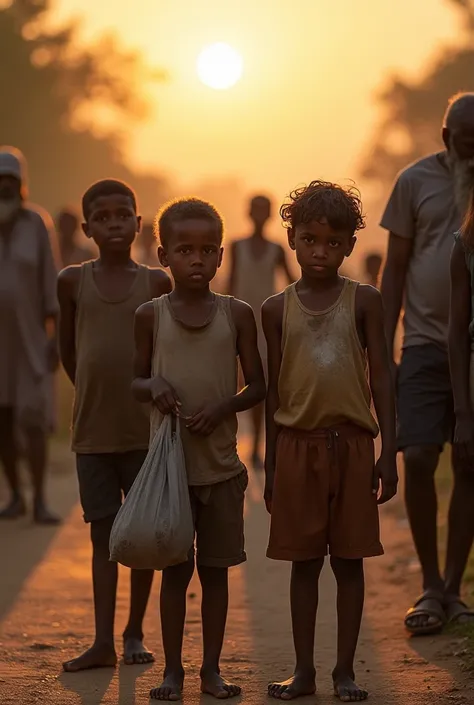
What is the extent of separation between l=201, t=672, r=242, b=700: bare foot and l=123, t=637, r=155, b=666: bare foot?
604mm

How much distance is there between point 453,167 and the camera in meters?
6.19

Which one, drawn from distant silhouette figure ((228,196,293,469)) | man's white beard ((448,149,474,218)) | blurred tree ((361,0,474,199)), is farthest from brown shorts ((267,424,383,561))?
blurred tree ((361,0,474,199))

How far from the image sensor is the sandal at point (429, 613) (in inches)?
238

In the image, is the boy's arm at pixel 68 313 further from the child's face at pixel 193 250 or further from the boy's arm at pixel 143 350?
the child's face at pixel 193 250

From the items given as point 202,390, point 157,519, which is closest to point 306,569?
point 157,519

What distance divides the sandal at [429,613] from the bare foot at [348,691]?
1.10 meters

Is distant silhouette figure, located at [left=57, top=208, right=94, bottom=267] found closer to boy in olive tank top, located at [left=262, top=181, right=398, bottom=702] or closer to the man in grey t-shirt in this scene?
the man in grey t-shirt

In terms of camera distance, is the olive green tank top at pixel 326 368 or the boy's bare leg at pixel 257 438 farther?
the boy's bare leg at pixel 257 438

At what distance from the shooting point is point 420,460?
621 cm

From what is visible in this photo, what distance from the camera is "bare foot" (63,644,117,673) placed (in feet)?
18.1

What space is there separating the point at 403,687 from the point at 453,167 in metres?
2.25

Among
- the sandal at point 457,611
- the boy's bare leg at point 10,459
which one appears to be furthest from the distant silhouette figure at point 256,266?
the sandal at point 457,611

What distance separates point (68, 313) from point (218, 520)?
3.95ft

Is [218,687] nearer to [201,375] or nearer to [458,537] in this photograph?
[201,375]
